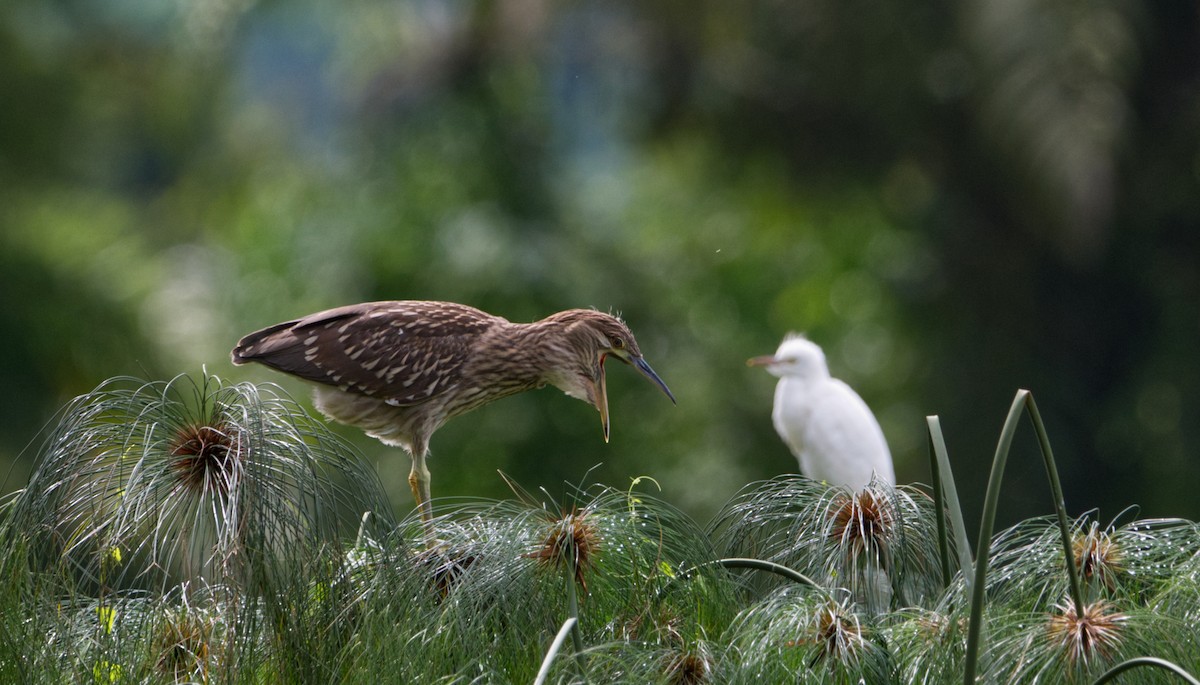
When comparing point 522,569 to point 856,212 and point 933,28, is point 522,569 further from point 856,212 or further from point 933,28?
point 856,212

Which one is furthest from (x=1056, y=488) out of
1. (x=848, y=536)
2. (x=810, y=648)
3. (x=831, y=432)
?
(x=831, y=432)

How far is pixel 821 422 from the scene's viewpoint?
7086 millimetres

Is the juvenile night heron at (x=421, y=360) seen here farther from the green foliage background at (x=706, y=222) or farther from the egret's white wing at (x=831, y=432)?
the green foliage background at (x=706, y=222)

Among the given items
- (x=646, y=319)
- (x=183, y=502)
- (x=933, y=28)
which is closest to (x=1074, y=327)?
(x=933, y=28)

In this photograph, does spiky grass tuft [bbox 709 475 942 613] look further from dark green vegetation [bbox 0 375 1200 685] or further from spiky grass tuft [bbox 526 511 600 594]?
spiky grass tuft [bbox 526 511 600 594]

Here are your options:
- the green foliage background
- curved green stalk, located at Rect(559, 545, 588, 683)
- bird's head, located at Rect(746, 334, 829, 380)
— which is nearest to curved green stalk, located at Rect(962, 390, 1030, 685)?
curved green stalk, located at Rect(559, 545, 588, 683)

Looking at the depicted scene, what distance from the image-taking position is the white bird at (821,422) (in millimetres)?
6930

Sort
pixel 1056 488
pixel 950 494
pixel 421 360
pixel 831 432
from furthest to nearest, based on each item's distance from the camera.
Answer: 1. pixel 831 432
2. pixel 421 360
3. pixel 950 494
4. pixel 1056 488

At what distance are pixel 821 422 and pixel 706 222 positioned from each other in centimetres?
939

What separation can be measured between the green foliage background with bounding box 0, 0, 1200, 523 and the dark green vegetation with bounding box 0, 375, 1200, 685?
7.68 m

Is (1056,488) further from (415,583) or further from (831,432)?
(831,432)

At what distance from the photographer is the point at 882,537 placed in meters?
3.25

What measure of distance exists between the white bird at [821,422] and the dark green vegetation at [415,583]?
12.1 feet

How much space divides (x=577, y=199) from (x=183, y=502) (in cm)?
1284
